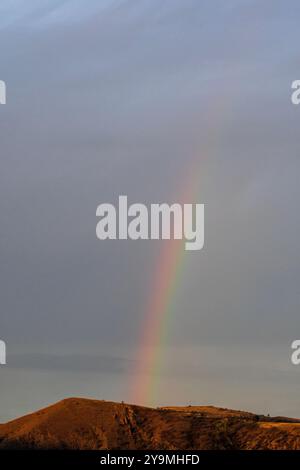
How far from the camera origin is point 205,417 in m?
131

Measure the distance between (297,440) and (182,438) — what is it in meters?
11.6

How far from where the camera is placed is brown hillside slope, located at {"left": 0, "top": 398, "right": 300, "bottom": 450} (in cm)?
12688

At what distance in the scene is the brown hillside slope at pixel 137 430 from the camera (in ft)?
416

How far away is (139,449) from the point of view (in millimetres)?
126250

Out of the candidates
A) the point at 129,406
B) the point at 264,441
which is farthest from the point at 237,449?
the point at 129,406

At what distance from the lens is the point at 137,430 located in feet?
422
